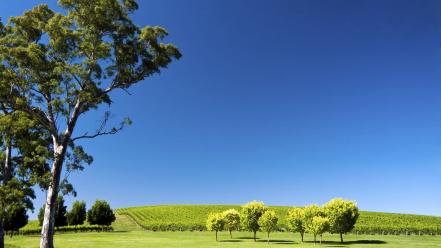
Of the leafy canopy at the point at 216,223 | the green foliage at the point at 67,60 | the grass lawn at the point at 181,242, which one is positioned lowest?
the grass lawn at the point at 181,242

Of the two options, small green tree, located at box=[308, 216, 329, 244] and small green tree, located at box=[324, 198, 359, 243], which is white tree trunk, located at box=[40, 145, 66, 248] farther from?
small green tree, located at box=[324, 198, 359, 243]

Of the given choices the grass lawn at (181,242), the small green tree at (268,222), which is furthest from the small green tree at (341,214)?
the small green tree at (268,222)

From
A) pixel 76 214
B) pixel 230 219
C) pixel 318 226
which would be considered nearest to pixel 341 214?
pixel 318 226

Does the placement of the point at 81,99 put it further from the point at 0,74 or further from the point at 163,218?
the point at 163,218

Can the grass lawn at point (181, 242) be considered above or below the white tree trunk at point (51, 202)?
below

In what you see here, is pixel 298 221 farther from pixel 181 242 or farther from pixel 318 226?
pixel 181 242

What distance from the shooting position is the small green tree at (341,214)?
68.9 meters

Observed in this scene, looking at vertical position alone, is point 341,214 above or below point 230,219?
above

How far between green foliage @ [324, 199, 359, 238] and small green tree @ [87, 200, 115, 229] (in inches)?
2023

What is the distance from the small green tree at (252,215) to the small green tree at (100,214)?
36.2 m

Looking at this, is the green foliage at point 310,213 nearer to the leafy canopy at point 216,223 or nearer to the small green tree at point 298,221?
the small green tree at point 298,221

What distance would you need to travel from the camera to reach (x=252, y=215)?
76.5 m

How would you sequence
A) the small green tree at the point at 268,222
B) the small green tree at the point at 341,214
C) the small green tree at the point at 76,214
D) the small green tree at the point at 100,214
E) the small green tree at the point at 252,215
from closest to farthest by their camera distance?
the small green tree at the point at 341,214
the small green tree at the point at 268,222
the small green tree at the point at 252,215
the small green tree at the point at 100,214
the small green tree at the point at 76,214

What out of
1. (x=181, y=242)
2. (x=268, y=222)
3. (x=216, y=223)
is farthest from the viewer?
(x=216, y=223)
